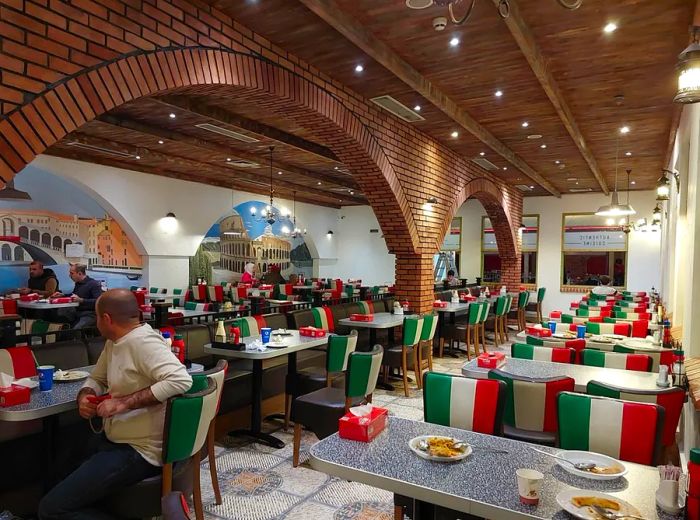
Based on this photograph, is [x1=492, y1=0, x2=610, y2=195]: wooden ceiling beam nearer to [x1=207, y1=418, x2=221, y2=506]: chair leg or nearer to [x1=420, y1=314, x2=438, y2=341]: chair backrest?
[x1=420, y1=314, x2=438, y2=341]: chair backrest

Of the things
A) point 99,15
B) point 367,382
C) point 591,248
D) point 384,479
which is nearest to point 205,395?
point 384,479

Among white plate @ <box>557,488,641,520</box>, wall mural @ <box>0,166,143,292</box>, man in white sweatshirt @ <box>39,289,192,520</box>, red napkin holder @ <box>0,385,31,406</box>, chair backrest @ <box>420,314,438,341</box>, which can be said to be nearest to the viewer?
white plate @ <box>557,488,641,520</box>

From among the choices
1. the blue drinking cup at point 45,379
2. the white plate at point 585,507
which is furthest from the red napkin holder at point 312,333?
the white plate at point 585,507

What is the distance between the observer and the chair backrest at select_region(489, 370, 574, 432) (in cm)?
295

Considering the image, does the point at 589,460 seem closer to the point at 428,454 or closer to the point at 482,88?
the point at 428,454

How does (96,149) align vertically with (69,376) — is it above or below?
above

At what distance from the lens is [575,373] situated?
3641mm

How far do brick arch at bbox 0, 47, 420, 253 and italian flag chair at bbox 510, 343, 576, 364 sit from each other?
3.07 m

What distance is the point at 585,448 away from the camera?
238 centimetres

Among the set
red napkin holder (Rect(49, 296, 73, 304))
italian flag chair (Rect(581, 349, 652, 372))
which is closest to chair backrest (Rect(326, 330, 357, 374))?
italian flag chair (Rect(581, 349, 652, 372))

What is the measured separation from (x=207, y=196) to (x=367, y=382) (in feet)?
31.2

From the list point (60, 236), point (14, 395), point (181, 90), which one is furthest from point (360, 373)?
point (60, 236)

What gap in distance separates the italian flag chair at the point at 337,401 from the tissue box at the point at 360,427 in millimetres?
1415

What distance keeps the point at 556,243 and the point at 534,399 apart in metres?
12.0
